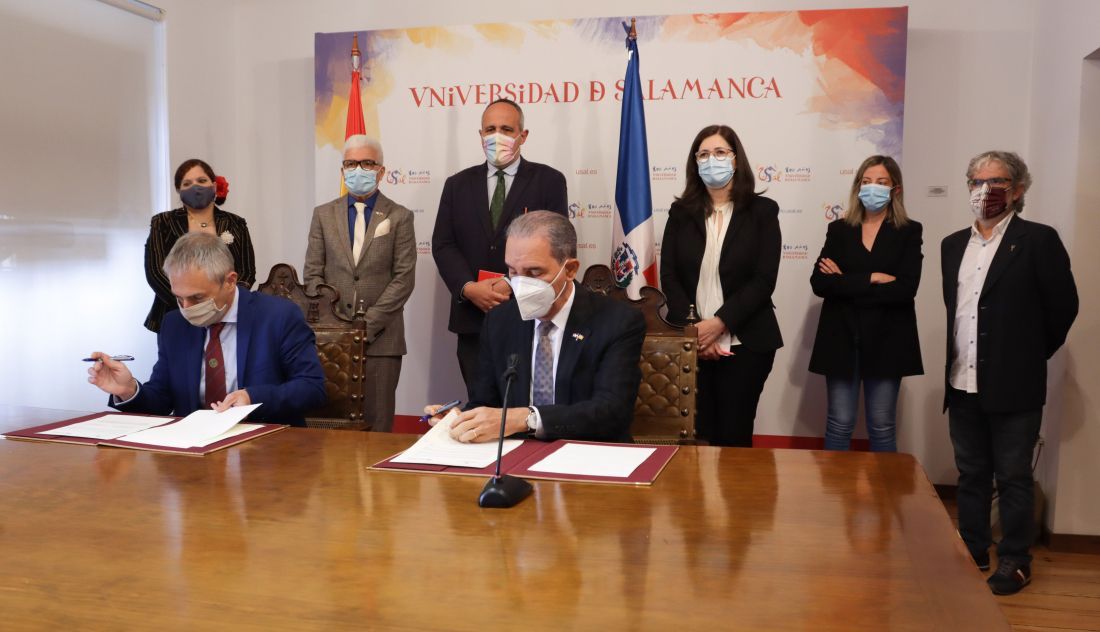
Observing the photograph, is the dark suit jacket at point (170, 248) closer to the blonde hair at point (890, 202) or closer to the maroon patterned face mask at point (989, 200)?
the blonde hair at point (890, 202)

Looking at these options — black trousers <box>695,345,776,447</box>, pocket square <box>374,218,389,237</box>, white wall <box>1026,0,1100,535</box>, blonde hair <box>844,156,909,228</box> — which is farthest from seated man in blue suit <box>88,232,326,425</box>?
white wall <box>1026,0,1100,535</box>

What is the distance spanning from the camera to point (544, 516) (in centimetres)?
158

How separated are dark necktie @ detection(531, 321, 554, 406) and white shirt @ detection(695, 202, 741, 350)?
1.35 m

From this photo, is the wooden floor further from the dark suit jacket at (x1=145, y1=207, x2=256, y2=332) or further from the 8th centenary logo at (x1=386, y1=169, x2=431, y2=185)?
the 8th centenary logo at (x1=386, y1=169, x2=431, y2=185)

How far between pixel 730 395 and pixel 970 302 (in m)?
1.01

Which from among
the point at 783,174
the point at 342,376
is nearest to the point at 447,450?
the point at 342,376

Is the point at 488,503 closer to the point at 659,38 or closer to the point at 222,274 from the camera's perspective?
the point at 222,274

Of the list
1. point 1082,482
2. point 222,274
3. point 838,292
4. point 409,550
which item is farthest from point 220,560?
point 1082,482

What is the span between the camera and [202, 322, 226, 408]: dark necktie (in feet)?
8.70

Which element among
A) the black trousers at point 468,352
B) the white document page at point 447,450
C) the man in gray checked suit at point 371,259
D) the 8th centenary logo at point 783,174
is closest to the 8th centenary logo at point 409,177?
the man in gray checked suit at point 371,259

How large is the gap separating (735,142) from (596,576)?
2748 mm

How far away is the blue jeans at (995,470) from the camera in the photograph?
136 inches

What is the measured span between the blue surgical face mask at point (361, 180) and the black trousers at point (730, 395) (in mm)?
1708

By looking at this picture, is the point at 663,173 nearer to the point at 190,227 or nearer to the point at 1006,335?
the point at 1006,335
